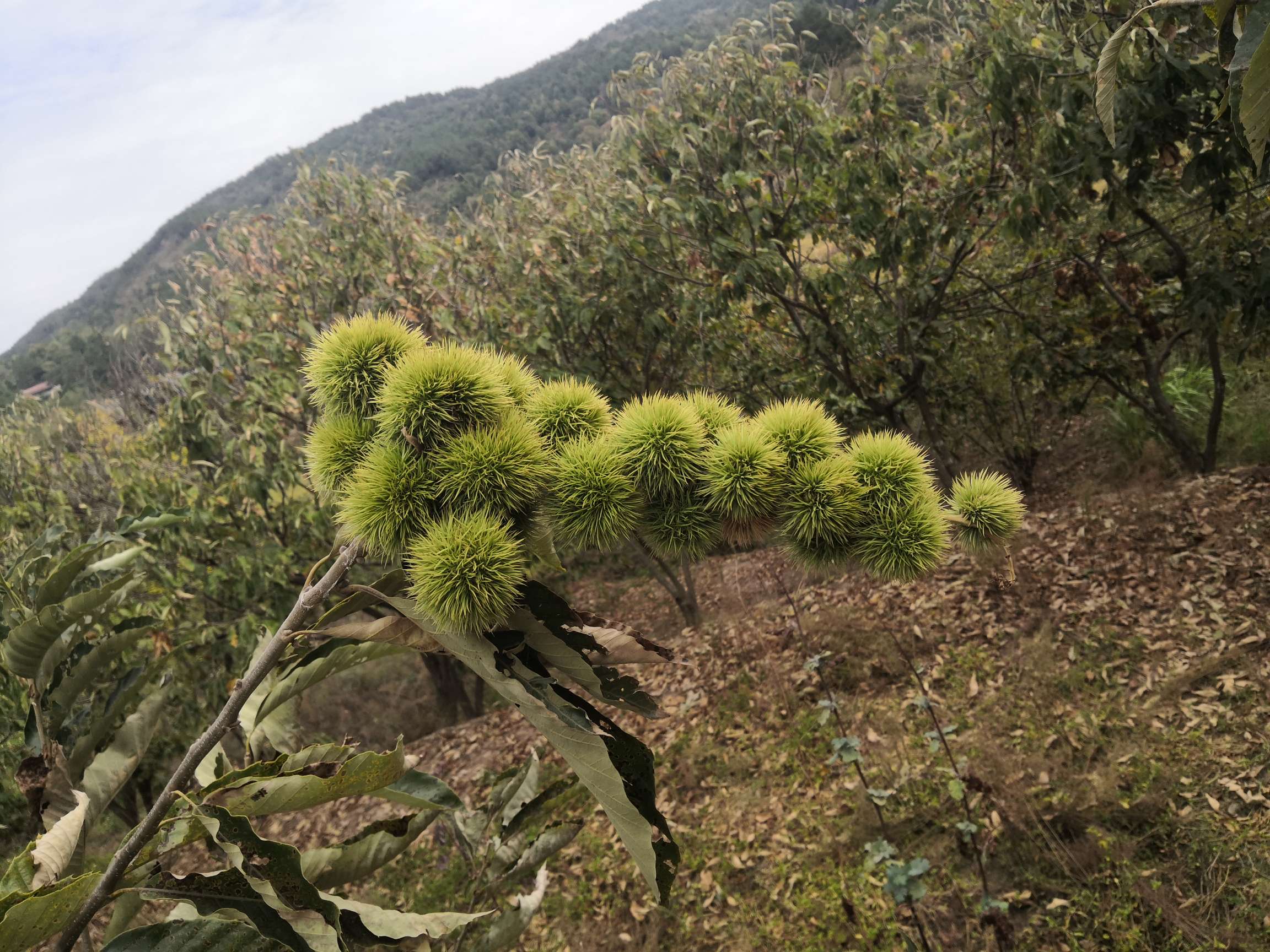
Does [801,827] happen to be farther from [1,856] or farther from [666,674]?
[1,856]

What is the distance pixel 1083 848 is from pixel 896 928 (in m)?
0.89

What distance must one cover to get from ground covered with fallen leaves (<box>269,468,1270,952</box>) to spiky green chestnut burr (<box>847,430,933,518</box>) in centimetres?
121

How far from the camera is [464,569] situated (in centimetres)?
87

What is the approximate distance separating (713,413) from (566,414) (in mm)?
210

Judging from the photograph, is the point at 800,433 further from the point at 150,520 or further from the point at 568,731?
the point at 150,520

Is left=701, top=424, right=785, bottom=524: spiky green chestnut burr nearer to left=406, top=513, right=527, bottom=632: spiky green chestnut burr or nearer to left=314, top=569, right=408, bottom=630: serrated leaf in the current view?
left=406, top=513, right=527, bottom=632: spiky green chestnut burr

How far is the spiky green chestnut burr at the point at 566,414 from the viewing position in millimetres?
1004

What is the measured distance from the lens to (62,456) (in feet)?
25.8

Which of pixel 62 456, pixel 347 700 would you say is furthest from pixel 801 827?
pixel 62 456

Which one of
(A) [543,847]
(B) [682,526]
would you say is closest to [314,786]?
(B) [682,526]

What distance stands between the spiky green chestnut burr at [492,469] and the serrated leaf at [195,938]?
637 millimetres

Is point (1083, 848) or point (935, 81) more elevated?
point (935, 81)

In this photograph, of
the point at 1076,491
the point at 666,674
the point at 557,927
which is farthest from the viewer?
the point at 1076,491

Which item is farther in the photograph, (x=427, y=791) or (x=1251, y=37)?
(x=427, y=791)
